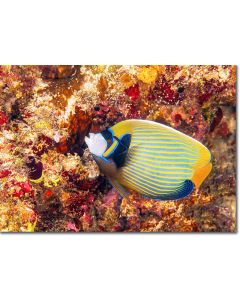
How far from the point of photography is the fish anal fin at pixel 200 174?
113 inches

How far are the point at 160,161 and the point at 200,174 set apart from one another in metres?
0.26

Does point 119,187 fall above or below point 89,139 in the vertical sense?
below

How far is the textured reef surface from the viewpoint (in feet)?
9.84

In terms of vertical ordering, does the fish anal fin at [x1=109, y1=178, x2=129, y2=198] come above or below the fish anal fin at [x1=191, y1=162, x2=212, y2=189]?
below

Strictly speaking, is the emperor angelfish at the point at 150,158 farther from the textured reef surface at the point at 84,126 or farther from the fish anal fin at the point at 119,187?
the textured reef surface at the point at 84,126

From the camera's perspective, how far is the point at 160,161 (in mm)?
2881

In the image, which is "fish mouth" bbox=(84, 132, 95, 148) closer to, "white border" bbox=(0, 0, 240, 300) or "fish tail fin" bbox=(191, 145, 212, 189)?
"white border" bbox=(0, 0, 240, 300)

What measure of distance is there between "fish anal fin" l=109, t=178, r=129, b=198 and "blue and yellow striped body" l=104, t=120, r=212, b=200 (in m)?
0.03

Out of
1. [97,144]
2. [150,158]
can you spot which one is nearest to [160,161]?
[150,158]

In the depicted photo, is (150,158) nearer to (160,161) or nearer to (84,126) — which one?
(160,161)

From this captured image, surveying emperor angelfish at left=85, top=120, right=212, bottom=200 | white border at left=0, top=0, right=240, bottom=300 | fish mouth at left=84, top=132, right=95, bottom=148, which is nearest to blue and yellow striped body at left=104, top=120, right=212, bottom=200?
emperor angelfish at left=85, top=120, right=212, bottom=200
